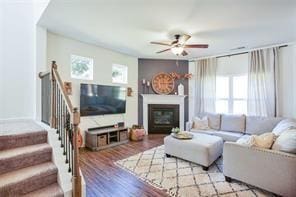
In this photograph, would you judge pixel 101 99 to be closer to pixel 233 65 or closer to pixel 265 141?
pixel 265 141

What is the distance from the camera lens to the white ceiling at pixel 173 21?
2.71m

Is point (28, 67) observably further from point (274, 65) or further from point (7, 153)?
point (274, 65)

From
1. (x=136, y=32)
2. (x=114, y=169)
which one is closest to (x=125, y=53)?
(x=136, y=32)

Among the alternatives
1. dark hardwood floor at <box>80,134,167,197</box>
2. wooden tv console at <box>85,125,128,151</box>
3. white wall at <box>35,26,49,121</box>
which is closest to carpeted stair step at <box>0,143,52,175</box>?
dark hardwood floor at <box>80,134,167,197</box>

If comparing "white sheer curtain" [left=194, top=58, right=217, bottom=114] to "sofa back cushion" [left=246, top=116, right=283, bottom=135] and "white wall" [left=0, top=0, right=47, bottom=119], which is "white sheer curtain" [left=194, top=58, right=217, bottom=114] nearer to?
"sofa back cushion" [left=246, top=116, right=283, bottom=135]

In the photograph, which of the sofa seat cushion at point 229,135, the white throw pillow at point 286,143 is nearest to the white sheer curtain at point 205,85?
the sofa seat cushion at point 229,135

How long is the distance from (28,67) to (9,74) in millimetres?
356

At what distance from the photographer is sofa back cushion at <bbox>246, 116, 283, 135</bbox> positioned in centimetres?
427

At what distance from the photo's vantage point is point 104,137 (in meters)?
4.55

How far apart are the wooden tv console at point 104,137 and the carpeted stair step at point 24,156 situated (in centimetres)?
189

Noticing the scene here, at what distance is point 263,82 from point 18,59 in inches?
230

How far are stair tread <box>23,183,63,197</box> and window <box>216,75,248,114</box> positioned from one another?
5.03 m

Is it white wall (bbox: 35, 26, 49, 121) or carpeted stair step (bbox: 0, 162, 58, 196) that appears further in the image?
white wall (bbox: 35, 26, 49, 121)

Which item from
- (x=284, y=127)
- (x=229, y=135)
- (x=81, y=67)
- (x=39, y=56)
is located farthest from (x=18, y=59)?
(x=284, y=127)
